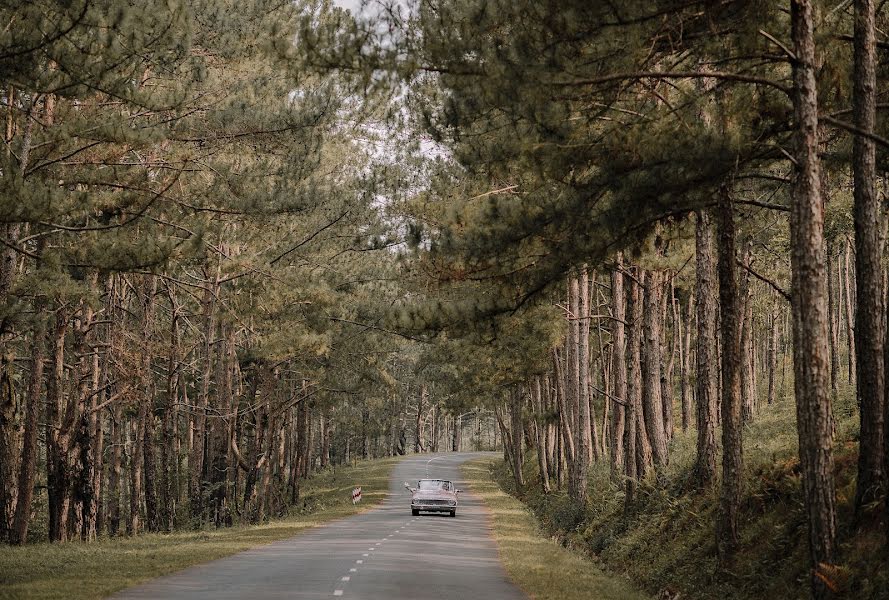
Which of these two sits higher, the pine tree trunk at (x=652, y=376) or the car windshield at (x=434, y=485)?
the pine tree trunk at (x=652, y=376)

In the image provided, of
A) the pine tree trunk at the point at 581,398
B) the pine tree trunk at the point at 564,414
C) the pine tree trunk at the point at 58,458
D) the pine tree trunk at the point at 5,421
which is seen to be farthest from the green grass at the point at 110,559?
the pine tree trunk at the point at 564,414

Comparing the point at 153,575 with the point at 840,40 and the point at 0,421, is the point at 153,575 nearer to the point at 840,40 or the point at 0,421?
the point at 0,421

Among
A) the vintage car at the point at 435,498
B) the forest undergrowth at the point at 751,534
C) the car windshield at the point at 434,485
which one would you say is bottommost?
the vintage car at the point at 435,498

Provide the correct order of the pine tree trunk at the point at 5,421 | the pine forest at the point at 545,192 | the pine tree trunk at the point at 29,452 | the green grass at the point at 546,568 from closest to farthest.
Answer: the pine forest at the point at 545,192, the green grass at the point at 546,568, the pine tree trunk at the point at 29,452, the pine tree trunk at the point at 5,421

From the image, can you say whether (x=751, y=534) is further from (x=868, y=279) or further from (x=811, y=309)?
(x=811, y=309)

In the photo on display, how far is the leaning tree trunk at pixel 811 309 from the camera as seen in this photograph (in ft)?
41.4

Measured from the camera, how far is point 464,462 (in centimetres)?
9562

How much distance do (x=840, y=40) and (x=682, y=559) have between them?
9.46m

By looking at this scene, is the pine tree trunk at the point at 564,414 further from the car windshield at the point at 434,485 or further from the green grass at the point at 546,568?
the car windshield at the point at 434,485

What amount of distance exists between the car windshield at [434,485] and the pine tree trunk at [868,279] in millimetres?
28937

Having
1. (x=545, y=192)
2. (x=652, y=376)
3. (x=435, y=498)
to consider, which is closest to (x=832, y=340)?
(x=652, y=376)

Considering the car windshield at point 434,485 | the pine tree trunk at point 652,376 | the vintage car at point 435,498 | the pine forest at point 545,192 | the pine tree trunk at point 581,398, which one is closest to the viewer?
the pine forest at point 545,192

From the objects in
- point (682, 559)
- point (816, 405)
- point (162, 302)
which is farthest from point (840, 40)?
point (162, 302)

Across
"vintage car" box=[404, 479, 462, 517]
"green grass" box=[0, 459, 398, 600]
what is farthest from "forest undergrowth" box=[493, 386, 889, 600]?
"vintage car" box=[404, 479, 462, 517]
